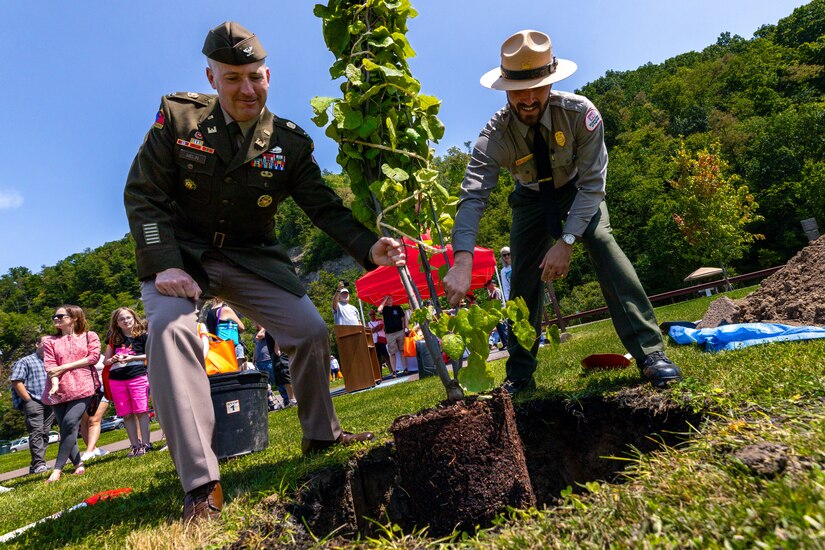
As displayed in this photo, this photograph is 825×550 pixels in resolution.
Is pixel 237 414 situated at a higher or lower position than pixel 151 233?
lower

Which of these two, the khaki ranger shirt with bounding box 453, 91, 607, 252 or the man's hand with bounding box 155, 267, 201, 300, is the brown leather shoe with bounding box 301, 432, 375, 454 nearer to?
the man's hand with bounding box 155, 267, 201, 300

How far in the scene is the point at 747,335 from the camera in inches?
168

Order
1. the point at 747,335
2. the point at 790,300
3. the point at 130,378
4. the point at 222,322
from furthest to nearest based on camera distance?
1. the point at 222,322
2. the point at 130,378
3. the point at 790,300
4. the point at 747,335

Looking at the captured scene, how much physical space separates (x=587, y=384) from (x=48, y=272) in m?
128

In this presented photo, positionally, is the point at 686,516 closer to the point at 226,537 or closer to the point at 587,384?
the point at 226,537

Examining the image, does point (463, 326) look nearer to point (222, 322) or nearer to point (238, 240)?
point (238, 240)

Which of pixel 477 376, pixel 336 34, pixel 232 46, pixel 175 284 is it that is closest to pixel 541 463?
pixel 477 376

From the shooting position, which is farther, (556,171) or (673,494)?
(556,171)

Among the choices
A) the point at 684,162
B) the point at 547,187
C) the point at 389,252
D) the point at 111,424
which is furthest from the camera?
the point at 111,424

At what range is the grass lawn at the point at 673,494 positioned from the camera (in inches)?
52.1

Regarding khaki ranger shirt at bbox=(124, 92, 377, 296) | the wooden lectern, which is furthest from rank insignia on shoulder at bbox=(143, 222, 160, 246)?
the wooden lectern

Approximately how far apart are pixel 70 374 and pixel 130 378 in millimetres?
717

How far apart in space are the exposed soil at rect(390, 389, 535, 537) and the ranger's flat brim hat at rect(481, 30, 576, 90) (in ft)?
5.66

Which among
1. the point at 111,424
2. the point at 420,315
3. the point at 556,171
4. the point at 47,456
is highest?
the point at 556,171
